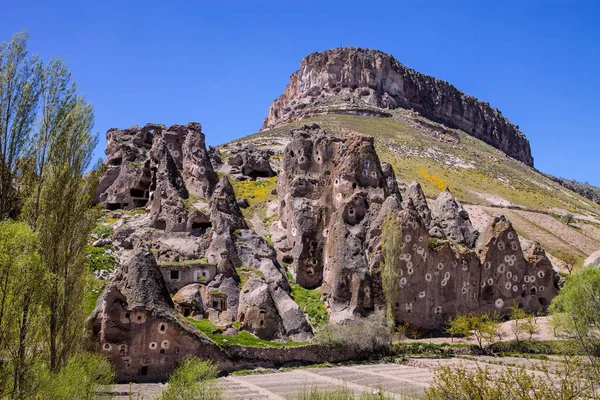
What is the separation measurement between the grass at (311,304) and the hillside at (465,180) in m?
12.7

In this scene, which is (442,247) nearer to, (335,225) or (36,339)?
(335,225)

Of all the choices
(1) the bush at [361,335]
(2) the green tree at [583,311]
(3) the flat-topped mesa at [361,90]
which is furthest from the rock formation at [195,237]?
(3) the flat-topped mesa at [361,90]

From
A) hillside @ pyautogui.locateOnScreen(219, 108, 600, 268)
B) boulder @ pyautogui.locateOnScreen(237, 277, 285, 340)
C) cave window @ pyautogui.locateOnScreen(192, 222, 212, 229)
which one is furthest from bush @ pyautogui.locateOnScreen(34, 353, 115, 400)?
hillside @ pyautogui.locateOnScreen(219, 108, 600, 268)

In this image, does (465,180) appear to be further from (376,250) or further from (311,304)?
(311,304)

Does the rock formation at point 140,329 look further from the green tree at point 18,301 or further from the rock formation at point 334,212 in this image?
the green tree at point 18,301

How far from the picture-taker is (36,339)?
56.3 feet

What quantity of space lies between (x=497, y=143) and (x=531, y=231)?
127 metres

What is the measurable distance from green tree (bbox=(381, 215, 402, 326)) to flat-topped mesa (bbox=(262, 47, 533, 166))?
103245 millimetres

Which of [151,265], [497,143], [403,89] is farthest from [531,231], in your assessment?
[497,143]

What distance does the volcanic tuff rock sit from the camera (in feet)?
138

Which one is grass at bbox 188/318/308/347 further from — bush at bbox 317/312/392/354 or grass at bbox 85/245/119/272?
grass at bbox 85/245/119/272

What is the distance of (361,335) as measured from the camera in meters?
37.0

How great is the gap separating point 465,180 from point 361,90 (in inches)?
2618

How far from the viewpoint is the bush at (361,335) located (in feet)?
120
